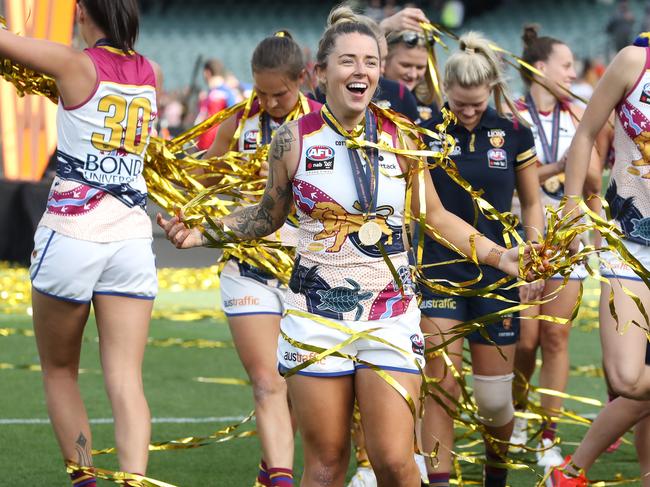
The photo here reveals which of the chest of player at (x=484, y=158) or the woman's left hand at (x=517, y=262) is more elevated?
the chest of player at (x=484, y=158)

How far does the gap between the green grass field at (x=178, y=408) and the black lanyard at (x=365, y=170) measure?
2296mm

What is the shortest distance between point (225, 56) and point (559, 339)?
24647 mm

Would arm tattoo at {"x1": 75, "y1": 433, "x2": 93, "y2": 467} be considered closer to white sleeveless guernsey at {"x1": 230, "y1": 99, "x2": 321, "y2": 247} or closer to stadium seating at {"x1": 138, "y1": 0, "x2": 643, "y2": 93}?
white sleeveless guernsey at {"x1": 230, "y1": 99, "x2": 321, "y2": 247}

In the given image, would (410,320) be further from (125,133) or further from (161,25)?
(161,25)

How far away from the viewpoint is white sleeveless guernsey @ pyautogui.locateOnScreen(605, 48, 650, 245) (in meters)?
5.11

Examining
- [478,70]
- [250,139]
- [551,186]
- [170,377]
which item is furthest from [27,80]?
[170,377]

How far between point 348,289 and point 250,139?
6.33 feet

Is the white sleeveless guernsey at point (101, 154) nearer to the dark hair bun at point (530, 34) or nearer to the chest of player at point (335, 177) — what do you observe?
the chest of player at point (335, 177)

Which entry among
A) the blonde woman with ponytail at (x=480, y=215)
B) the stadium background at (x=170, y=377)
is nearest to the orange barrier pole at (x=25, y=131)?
the stadium background at (x=170, y=377)

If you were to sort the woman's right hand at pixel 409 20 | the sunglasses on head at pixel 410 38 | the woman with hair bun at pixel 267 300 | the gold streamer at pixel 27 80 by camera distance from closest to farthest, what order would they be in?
the gold streamer at pixel 27 80 < the woman with hair bun at pixel 267 300 < the woman's right hand at pixel 409 20 < the sunglasses on head at pixel 410 38

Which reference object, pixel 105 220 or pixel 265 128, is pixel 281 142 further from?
pixel 265 128

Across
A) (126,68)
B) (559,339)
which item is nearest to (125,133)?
(126,68)

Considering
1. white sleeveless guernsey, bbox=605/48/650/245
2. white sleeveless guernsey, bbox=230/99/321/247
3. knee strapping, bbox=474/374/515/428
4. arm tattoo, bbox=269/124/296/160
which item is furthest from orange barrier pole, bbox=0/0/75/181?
arm tattoo, bbox=269/124/296/160

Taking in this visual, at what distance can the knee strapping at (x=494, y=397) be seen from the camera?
19.3 feet
